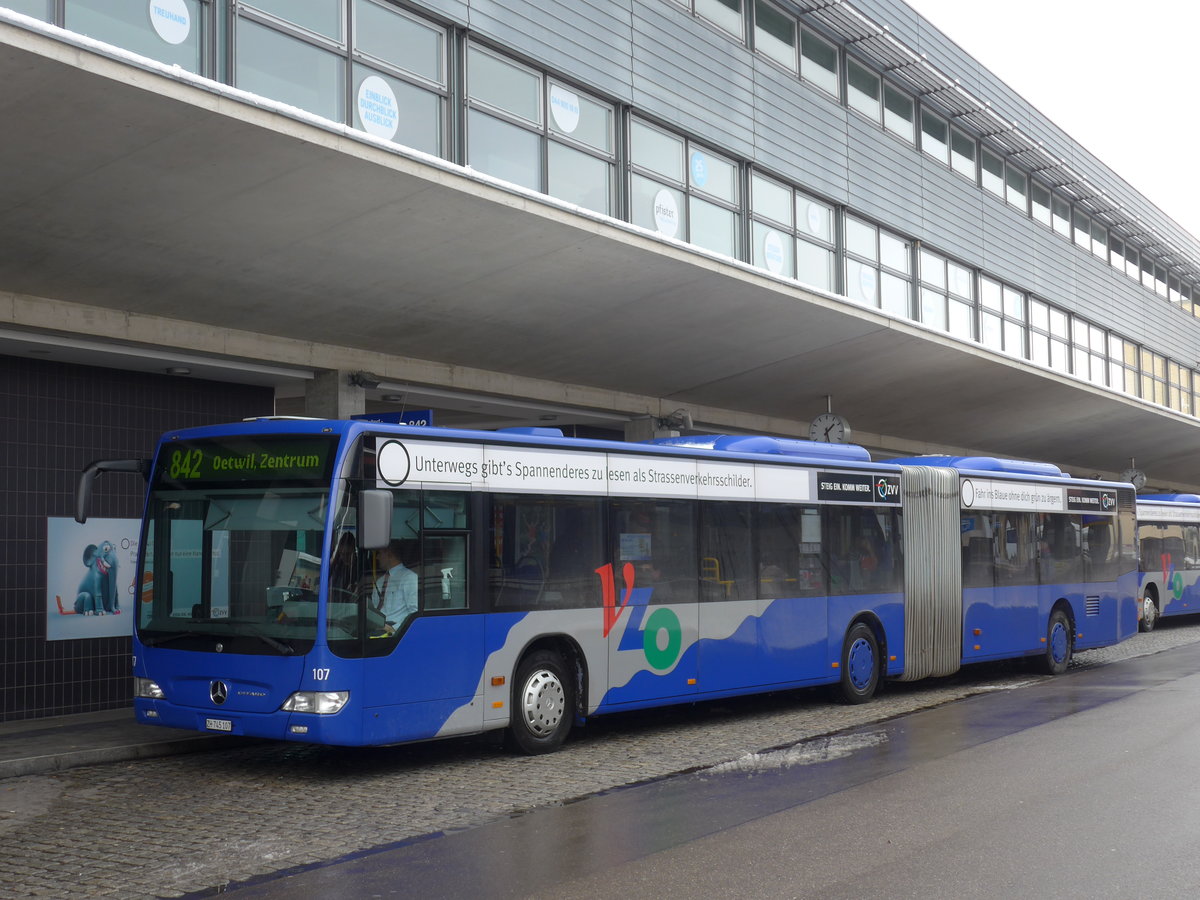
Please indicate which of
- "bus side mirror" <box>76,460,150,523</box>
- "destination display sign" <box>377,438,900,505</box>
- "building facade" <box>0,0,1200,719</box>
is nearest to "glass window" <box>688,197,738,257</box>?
"building facade" <box>0,0,1200,719</box>

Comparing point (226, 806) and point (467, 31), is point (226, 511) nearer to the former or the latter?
point (226, 806)

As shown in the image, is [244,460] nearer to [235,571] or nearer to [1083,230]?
[235,571]

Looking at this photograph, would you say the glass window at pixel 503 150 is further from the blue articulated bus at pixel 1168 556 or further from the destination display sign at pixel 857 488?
the blue articulated bus at pixel 1168 556

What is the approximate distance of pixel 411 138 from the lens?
1340 cm

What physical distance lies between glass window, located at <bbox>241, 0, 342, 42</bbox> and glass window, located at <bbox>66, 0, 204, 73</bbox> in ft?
2.66

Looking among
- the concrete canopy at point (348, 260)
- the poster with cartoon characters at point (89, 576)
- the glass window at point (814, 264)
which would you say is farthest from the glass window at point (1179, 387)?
the poster with cartoon characters at point (89, 576)

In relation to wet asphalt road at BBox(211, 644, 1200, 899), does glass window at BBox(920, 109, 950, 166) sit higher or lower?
higher

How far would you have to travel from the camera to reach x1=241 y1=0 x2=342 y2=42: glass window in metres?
11.9

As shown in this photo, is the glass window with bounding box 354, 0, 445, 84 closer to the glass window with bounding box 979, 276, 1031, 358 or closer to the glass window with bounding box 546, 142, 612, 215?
the glass window with bounding box 546, 142, 612, 215

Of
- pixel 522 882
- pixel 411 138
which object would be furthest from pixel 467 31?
pixel 522 882

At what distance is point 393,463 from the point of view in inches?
387

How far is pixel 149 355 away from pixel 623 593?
5.90 m

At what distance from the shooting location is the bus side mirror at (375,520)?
30.1 ft

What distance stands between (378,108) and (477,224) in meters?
1.57
